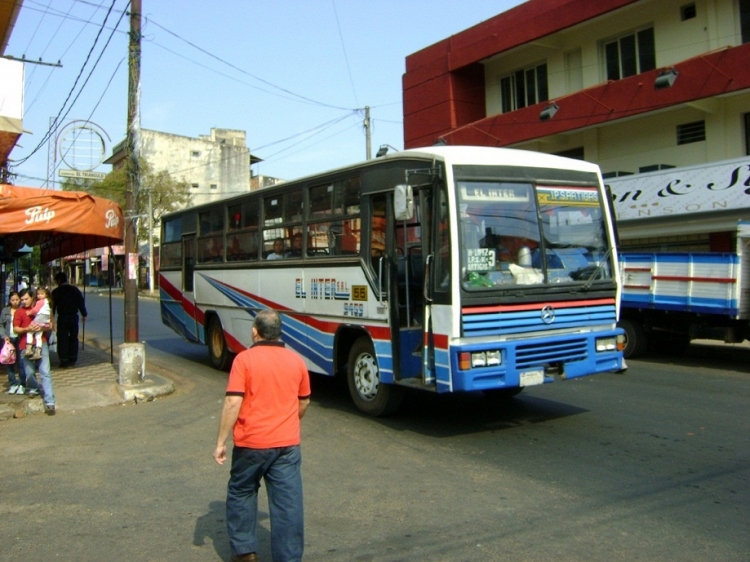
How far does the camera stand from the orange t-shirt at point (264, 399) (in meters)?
4.10

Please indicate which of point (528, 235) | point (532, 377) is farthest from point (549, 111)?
point (532, 377)

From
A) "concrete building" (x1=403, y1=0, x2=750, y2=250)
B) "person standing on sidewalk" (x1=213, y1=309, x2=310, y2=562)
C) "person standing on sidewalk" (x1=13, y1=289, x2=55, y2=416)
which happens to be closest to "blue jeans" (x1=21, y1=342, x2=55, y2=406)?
"person standing on sidewalk" (x1=13, y1=289, x2=55, y2=416)

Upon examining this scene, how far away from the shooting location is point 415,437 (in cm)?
757

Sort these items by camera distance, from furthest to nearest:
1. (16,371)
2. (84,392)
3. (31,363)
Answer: (16,371)
(84,392)
(31,363)

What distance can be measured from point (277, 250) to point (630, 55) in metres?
14.4

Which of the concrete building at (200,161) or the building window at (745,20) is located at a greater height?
the concrete building at (200,161)

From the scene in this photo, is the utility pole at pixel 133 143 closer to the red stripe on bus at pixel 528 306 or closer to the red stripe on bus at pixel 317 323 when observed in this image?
the red stripe on bus at pixel 317 323

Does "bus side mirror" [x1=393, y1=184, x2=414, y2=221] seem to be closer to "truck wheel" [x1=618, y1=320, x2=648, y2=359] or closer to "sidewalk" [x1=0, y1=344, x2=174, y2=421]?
"sidewalk" [x1=0, y1=344, x2=174, y2=421]

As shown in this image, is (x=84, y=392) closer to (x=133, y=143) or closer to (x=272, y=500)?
(x=133, y=143)

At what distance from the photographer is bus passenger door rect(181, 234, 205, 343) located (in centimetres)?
1377

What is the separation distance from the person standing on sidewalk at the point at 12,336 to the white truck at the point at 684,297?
10.6m

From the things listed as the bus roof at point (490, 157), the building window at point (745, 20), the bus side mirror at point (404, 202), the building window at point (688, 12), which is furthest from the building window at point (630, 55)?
the bus side mirror at point (404, 202)

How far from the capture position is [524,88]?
77.3 ft

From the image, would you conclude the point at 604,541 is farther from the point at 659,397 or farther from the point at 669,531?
the point at 659,397
